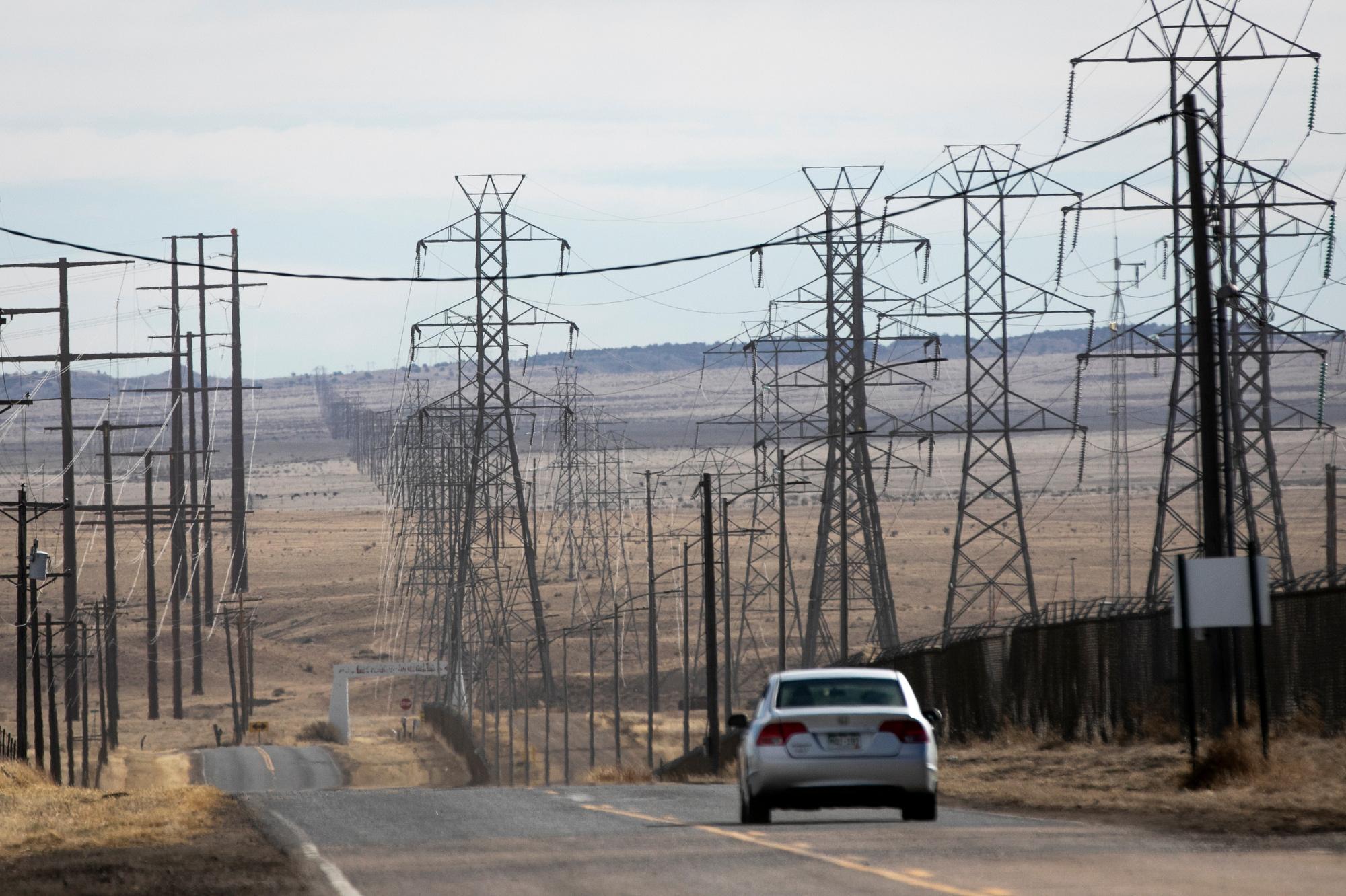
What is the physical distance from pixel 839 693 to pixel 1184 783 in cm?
483

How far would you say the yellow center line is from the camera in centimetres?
1198

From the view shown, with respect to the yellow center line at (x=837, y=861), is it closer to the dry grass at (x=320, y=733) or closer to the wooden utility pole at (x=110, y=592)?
the wooden utility pole at (x=110, y=592)

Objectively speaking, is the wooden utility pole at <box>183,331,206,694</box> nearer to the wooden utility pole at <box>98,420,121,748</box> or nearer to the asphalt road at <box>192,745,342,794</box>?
the wooden utility pole at <box>98,420,121,748</box>

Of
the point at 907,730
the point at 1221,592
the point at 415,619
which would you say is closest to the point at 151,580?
the point at 415,619

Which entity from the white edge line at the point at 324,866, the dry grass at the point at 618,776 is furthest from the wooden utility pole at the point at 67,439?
the white edge line at the point at 324,866

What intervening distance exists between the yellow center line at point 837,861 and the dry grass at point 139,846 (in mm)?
3772

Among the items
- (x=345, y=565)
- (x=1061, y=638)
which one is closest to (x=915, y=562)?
(x=345, y=565)

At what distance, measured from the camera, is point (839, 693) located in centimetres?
1861

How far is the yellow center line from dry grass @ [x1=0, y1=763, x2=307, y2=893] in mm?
3772

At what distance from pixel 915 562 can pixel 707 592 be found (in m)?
89.2

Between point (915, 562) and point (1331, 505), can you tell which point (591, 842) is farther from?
point (915, 562)

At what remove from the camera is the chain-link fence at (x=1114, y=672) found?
23.3 m

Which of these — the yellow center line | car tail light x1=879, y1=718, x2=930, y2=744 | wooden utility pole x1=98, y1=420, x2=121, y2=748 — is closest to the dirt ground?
wooden utility pole x1=98, y1=420, x2=121, y2=748

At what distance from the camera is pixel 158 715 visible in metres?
82.5
